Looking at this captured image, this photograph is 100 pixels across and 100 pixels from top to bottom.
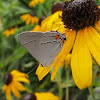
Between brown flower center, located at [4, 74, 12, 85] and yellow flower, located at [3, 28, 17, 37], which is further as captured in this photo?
yellow flower, located at [3, 28, 17, 37]

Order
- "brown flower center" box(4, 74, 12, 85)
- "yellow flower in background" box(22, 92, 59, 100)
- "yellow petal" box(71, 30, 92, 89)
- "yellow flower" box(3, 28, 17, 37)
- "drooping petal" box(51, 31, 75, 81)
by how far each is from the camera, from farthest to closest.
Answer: "yellow flower" box(3, 28, 17, 37)
"brown flower center" box(4, 74, 12, 85)
"yellow flower in background" box(22, 92, 59, 100)
"drooping petal" box(51, 31, 75, 81)
"yellow petal" box(71, 30, 92, 89)

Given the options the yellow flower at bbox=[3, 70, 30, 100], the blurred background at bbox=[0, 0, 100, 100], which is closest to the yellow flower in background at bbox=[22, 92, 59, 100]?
the blurred background at bbox=[0, 0, 100, 100]

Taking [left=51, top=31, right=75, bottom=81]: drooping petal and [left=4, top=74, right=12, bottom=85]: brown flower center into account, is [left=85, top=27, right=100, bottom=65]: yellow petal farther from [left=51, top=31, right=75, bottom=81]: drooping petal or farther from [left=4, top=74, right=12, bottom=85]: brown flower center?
[left=4, top=74, right=12, bottom=85]: brown flower center

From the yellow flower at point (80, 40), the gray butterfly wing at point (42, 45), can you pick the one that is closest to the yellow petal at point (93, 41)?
the yellow flower at point (80, 40)

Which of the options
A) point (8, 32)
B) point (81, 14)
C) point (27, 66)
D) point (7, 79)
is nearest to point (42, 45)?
point (81, 14)

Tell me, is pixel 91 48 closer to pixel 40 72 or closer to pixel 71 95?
pixel 40 72

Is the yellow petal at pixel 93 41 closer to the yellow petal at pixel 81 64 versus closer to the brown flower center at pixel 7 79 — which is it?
the yellow petal at pixel 81 64

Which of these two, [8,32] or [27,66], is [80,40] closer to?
[27,66]
